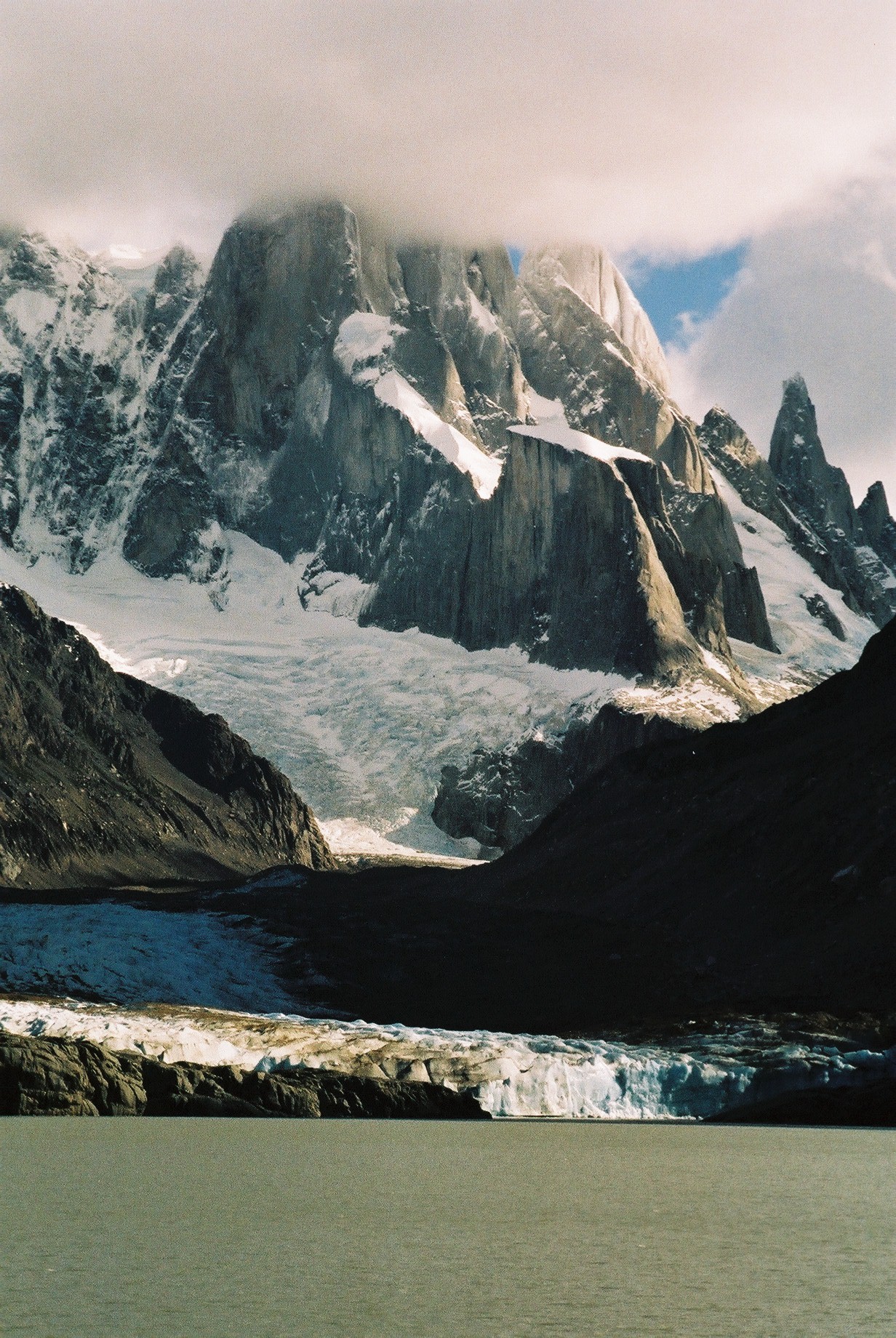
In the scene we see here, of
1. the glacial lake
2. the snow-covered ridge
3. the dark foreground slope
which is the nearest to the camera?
the glacial lake

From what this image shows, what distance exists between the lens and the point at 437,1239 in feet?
143

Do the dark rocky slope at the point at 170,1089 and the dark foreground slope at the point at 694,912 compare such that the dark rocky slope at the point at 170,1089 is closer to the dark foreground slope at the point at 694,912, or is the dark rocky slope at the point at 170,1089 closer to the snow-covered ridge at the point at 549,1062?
the snow-covered ridge at the point at 549,1062

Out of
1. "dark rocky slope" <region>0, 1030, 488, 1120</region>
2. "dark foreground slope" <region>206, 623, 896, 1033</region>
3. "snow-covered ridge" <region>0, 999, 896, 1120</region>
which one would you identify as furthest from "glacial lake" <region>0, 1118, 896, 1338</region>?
"dark foreground slope" <region>206, 623, 896, 1033</region>

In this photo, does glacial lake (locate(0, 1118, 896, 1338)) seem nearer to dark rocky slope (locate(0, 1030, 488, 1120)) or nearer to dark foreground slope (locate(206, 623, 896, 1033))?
dark rocky slope (locate(0, 1030, 488, 1120))

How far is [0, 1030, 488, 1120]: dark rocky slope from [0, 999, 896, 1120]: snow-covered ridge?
10.3ft

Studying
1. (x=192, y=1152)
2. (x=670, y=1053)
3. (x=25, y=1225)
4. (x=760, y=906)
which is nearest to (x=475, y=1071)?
(x=670, y=1053)

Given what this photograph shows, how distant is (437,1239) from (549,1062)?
50.8m

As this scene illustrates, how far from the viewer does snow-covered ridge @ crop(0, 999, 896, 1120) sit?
9150 centimetres

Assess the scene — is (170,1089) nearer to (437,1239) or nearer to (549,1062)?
(549,1062)

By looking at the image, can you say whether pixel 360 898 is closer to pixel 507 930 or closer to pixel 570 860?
pixel 570 860

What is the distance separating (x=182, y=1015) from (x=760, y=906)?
176 feet

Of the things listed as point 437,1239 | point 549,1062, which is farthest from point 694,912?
point 437,1239

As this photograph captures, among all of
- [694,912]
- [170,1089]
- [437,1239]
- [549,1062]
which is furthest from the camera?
[694,912]

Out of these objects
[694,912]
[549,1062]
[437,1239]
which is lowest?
[549,1062]
